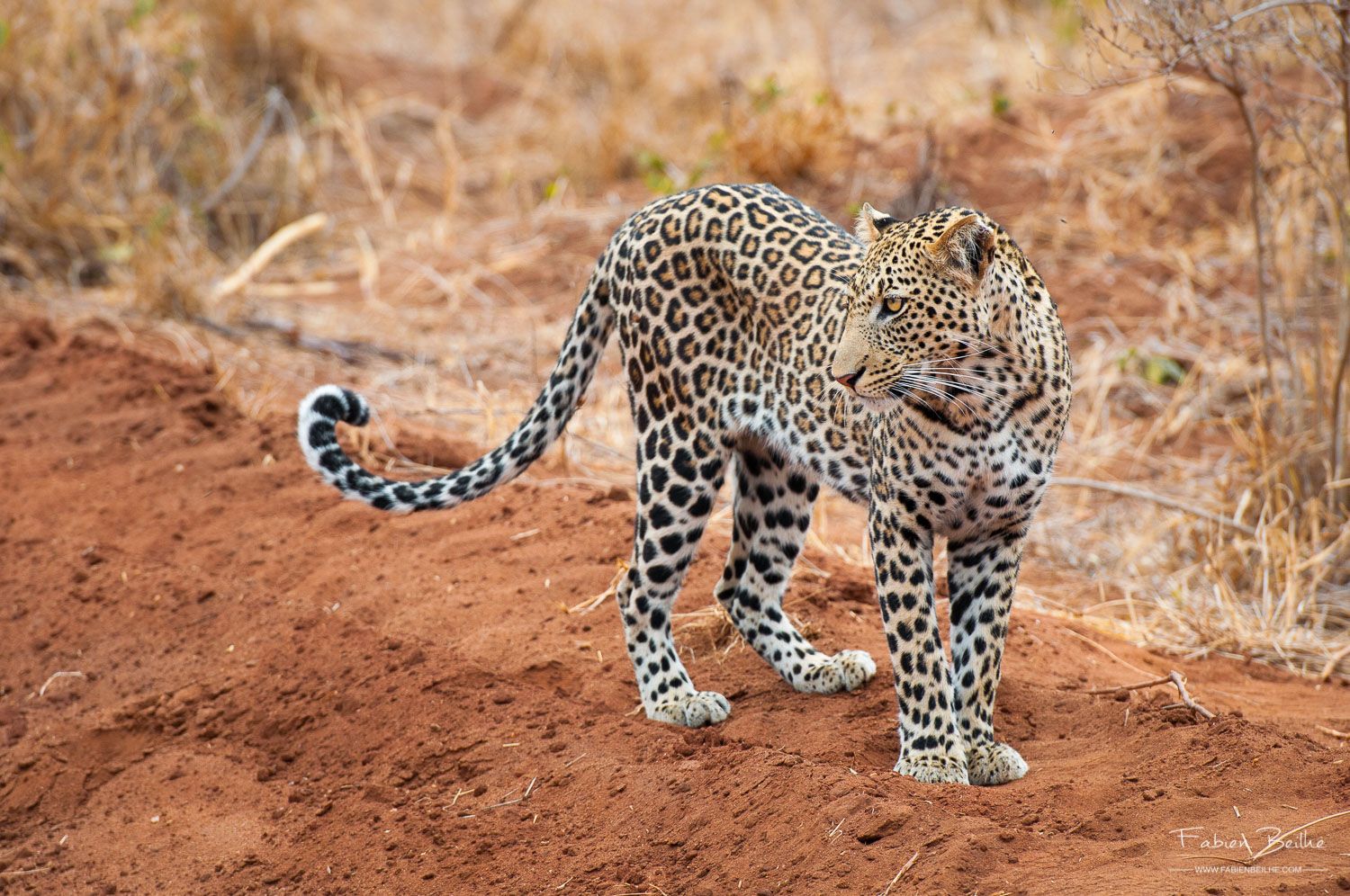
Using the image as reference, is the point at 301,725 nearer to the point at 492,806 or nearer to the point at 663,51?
the point at 492,806

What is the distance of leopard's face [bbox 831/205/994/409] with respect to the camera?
4250 mm

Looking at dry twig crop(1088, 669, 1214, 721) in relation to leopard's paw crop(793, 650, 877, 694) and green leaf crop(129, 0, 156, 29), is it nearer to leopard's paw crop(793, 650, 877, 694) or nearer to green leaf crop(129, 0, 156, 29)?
leopard's paw crop(793, 650, 877, 694)

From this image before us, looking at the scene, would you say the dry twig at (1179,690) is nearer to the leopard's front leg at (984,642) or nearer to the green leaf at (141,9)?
the leopard's front leg at (984,642)

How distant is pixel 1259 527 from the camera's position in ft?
21.6

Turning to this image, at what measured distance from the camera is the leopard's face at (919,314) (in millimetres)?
4250

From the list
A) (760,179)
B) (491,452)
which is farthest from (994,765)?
(760,179)

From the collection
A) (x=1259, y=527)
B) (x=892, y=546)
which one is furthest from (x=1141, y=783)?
(x=1259, y=527)

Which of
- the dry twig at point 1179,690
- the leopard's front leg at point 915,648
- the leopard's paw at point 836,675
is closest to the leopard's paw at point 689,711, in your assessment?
the leopard's paw at point 836,675

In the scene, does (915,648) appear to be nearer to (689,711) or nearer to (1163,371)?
(689,711)

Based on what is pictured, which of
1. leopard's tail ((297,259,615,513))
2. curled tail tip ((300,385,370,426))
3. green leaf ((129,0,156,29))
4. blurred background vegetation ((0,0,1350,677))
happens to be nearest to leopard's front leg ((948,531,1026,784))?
leopard's tail ((297,259,615,513))

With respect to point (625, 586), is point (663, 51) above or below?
above

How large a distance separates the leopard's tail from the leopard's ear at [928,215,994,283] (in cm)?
159

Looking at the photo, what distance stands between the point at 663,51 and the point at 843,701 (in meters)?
12.0

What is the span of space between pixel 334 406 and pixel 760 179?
680 cm
